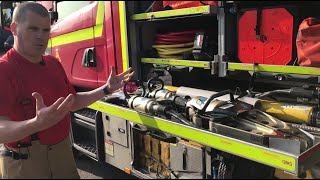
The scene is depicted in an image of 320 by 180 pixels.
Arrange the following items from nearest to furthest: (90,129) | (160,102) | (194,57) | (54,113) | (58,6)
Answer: (54,113), (160,102), (194,57), (90,129), (58,6)

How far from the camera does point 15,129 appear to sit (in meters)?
1.77

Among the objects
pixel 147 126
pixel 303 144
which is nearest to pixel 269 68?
pixel 303 144

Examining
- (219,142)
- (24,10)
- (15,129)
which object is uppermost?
(24,10)

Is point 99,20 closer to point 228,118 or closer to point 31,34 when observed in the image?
point 31,34

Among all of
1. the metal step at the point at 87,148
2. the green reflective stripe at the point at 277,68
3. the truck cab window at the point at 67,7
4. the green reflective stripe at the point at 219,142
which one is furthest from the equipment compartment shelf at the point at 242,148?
the truck cab window at the point at 67,7

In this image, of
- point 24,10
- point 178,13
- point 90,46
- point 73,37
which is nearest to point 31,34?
point 24,10

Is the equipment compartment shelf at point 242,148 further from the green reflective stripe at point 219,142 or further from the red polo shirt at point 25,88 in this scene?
the red polo shirt at point 25,88

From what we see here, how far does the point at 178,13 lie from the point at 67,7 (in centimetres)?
215

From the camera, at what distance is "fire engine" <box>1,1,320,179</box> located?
2.26m

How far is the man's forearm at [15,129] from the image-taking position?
5.69ft

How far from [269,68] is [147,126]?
107 cm

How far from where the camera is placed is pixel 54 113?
168 centimetres

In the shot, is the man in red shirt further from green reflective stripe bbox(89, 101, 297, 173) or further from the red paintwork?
the red paintwork

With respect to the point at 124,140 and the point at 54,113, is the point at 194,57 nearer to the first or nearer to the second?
the point at 124,140
